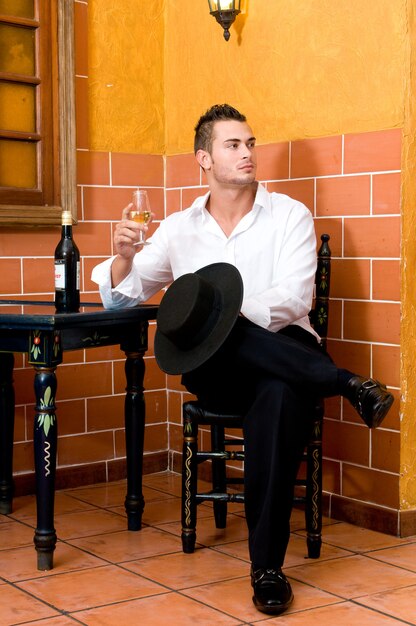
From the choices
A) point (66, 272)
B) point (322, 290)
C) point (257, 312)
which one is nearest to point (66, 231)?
point (66, 272)

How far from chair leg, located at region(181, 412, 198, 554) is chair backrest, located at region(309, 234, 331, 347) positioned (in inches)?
23.9

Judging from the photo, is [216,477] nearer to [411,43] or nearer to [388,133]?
[388,133]

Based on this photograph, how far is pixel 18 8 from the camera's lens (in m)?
3.82

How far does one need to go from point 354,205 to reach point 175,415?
54.3 inches

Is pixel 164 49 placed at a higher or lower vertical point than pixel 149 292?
higher

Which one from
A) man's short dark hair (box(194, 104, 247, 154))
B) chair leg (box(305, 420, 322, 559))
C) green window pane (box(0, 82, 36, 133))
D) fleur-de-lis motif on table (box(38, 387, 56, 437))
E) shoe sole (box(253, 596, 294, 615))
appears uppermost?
green window pane (box(0, 82, 36, 133))

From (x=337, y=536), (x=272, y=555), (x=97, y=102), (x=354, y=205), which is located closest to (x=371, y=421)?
(x=272, y=555)

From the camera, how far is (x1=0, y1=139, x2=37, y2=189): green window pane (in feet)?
12.5

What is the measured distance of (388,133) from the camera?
3.35 metres

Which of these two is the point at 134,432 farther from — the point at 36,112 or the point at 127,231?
the point at 36,112

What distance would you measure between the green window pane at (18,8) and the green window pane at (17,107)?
0.27m

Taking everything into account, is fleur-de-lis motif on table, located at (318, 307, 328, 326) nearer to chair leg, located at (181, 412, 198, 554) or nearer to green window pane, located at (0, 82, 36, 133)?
chair leg, located at (181, 412, 198, 554)

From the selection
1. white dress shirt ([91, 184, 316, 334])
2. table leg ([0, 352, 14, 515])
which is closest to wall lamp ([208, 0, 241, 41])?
white dress shirt ([91, 184, 316, 334])

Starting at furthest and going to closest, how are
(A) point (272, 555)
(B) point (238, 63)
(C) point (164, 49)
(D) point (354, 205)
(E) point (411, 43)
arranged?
1. (C) point (164, 49)
2. (B) point (238, 63)
3. (D) point (354, 205)
4. (E) point (411, 43)
5. (A) point (272, 555)
